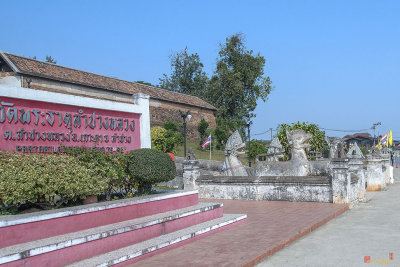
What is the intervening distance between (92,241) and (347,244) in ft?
13.3

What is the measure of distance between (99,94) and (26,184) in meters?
A: 27.1

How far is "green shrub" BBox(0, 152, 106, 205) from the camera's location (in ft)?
17.4

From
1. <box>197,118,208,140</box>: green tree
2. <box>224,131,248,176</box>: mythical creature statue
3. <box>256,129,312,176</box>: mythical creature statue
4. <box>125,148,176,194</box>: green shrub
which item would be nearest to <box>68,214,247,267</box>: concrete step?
<box>125,148,176,194</box>: green shrub

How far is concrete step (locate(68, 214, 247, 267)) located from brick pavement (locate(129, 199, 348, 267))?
93 millimetres

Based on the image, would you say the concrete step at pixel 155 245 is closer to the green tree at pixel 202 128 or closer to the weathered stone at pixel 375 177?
the weathered stone at pixel 375 177

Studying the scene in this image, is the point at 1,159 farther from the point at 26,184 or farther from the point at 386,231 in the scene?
the point at 386,231

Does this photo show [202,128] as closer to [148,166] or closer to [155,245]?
[148,166]

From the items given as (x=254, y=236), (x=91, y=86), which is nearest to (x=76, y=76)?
(x=91, y=86)

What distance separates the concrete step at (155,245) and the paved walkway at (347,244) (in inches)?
54.3

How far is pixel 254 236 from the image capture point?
7.25m

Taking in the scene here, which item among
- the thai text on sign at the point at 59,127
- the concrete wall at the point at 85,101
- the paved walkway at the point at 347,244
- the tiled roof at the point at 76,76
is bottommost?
the paved walkway at the point at 347,244

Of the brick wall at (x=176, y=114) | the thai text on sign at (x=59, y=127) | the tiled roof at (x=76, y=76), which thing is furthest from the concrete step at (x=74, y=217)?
the brick wall at (x=176, y=114)

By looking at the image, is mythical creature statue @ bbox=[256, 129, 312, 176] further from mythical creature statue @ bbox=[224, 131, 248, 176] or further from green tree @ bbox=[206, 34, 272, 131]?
green tree @ bbox=[206, 34, 272, 131]

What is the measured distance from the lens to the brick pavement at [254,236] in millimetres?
5742
